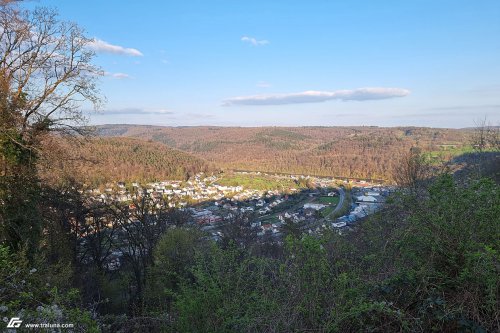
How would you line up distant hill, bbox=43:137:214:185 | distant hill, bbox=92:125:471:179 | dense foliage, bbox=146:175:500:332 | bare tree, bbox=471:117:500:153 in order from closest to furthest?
dense foliage, bbox=146:175:500:332
bare tree, bbox=471:117:500:153
distant hill, bbox=43:137:214:185
distant hill, bbox=92:125:471:179

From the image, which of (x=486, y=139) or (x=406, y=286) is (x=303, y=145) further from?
(x=406, y=286)

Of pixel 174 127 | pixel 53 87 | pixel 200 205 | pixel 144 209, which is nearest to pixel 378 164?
pixel 200 205

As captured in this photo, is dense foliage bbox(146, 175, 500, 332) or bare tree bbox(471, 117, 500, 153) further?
bare tree bbox(471, 117, 500, 153)

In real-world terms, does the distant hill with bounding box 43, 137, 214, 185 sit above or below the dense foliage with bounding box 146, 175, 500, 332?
below

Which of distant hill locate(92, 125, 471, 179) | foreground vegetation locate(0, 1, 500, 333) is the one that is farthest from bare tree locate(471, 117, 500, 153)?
distant hill locate(92, 125, 471, 179)

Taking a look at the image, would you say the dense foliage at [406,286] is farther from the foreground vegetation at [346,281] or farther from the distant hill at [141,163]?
the distant hill at [141,163]

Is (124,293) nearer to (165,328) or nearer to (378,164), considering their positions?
(165,328)

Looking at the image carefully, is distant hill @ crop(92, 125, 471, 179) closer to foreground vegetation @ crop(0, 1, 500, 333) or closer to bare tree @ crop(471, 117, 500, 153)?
bare tree @ crop(471, 117, 500, 153)

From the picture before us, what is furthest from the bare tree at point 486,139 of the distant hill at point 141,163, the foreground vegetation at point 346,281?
the distant hill at point 141,163

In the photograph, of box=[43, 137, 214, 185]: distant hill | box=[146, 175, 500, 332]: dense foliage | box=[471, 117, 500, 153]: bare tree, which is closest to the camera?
box=[146, 175, 500, 332]: dense foliage
